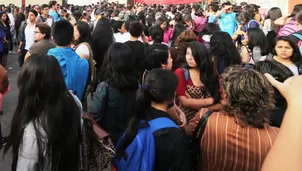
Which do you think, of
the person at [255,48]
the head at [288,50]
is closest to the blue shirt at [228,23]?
the person at [255,48]

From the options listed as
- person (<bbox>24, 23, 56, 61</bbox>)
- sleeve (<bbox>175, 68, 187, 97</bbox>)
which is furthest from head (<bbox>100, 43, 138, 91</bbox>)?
person (<bbox>24, 23, 56, 61</bbox>)

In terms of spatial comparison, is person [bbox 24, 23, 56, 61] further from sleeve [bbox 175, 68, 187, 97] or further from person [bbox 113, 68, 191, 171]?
person [bbox 113, 68, 191, 171]

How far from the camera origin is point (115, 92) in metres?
3.34

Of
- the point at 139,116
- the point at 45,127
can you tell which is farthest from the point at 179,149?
the point at 45,127

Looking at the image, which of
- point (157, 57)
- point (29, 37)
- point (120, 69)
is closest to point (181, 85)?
point (120, 69)

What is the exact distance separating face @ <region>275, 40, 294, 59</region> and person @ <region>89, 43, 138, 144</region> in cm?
183

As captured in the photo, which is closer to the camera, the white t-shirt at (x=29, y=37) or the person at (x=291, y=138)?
the person at (x=291, y=138)

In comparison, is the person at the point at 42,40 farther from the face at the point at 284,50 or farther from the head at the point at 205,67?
the face at the point at 284,50

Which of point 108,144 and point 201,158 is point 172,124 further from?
point 108,144

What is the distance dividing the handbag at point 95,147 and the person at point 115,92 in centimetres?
63

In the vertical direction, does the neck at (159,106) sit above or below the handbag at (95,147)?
above

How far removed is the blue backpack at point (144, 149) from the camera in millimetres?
2391

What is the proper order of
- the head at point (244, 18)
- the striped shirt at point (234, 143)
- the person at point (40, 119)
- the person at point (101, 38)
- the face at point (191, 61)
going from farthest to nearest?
the head at point (244, 18), the person at point (101, 38), the face at point (191, 61), the striped shirt at point (234, 143), the person at point (40, 119)

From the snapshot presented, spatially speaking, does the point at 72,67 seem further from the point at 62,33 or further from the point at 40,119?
the point at 40,119
